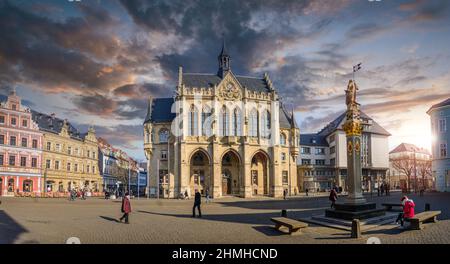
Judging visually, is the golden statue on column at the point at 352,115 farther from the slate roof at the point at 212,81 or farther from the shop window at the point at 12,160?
the slate roof at the point at 212,81

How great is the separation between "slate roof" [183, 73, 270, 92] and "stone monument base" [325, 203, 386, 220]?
36.7m

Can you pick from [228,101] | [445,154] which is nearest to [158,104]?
[228,101]

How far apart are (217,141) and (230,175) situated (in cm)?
730

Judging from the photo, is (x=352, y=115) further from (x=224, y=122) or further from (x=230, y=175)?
(x=230, y=175)

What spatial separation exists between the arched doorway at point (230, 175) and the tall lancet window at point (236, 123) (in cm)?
406

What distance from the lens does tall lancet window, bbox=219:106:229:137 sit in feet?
161

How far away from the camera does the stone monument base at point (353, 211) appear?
14.8 metres

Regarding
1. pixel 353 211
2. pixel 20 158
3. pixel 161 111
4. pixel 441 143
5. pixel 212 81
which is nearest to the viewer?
pixel 353 211

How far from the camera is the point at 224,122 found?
49344 mm

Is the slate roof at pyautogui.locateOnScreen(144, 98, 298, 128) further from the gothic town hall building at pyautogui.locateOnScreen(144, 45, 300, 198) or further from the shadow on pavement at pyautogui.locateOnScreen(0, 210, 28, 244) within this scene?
the shadow on pavement at pyautogui.locateOnScreen(0, 210, 28, 244)

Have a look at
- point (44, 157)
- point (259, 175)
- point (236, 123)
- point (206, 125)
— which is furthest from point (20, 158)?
point (259, 175)
